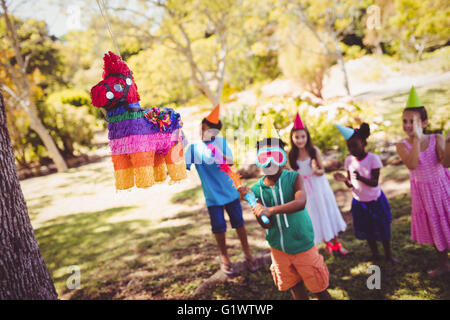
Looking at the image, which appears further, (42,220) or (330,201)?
(42,220)

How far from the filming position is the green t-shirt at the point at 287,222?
1601 millimetres

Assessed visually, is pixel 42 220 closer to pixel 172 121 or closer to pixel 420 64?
pixel 172 121

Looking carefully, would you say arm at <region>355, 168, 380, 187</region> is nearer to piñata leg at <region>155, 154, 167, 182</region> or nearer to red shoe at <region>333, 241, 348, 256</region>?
red shoe at <region>333, 241, 348, 256</region>

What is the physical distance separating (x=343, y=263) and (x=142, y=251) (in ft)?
7.38

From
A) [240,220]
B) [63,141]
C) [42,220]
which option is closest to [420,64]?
[240,220]

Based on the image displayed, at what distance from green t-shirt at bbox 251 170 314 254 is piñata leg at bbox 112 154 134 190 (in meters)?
0.77

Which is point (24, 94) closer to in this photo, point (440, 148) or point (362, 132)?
point (362, 132)

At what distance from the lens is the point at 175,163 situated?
136 centimetres

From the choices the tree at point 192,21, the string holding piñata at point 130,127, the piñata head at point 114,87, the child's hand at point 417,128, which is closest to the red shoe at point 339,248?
the child's hand at point 417,128

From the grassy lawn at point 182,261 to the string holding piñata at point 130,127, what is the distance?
162 centimetres

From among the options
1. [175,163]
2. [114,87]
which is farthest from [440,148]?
[114,87]

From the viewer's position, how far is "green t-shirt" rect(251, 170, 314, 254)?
1601 mm

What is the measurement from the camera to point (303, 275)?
1.63m

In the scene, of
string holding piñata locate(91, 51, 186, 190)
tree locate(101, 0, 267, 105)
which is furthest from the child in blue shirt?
tree locate(101, 0, 267, 105)
